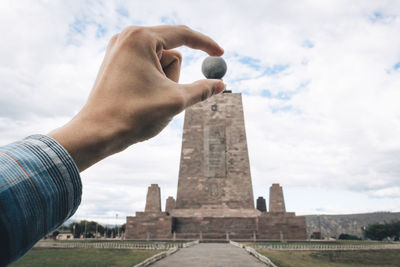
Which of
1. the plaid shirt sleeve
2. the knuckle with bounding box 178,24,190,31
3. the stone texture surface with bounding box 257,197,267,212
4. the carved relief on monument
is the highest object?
the carved relief on monument

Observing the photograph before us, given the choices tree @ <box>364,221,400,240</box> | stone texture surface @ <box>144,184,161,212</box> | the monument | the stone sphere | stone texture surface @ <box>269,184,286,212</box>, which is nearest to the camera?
the stone sphere

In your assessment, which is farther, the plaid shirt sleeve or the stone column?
the stone column

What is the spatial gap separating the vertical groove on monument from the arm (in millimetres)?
22126

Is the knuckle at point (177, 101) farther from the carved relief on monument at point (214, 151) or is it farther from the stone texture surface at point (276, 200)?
the stone texture surface at point (276, 200)

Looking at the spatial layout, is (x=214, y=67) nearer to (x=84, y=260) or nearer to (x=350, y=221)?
(x=84, y=260)

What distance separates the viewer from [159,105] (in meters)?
1.26

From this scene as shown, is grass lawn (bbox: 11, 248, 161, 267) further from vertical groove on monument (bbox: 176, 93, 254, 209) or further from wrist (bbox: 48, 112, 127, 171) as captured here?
vertical groove on monument (bbox: 176, 93, 254, 209)

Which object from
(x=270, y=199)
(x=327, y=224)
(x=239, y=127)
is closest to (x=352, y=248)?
(x=270, y=199)

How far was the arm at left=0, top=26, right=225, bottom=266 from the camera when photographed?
2.47 feet

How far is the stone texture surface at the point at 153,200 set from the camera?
2472cm

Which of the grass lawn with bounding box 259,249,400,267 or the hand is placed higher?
the hand

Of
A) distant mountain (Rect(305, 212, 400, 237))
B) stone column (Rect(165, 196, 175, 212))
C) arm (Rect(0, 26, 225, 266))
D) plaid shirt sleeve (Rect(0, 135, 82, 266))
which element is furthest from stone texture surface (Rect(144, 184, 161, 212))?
distant mountain (Rect(305, 212, 400, 237))

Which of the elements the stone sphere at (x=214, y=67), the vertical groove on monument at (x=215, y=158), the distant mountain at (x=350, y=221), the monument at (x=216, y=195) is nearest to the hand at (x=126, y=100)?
the stone sphere at (x=214, y=67)

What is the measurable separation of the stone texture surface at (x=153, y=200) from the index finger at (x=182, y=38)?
2417 centimetres
